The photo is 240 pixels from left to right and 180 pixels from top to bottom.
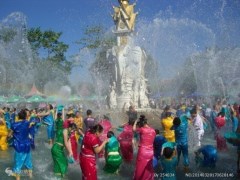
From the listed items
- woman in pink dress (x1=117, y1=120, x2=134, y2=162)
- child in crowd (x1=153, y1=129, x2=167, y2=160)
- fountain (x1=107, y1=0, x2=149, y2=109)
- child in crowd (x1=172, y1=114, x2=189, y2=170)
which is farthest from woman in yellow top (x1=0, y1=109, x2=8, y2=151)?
fountain (x1=107, y1=0, x2=149, y2=109)

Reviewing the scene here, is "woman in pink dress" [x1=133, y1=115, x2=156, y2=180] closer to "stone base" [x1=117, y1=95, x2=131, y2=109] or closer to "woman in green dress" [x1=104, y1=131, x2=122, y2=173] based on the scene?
"woman in green dress" [x1=104, y1=131, x2=122, y2=173]

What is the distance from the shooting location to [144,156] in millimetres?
6898

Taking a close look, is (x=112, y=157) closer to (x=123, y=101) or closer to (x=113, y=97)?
(x=123, y=101)

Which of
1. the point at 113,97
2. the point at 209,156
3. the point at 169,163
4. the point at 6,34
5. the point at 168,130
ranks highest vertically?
the point at 6,34

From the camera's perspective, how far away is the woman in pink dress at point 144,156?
676cm

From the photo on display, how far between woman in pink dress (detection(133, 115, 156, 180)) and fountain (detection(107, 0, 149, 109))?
13.3 meters

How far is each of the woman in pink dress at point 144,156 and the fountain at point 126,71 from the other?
43.6ft

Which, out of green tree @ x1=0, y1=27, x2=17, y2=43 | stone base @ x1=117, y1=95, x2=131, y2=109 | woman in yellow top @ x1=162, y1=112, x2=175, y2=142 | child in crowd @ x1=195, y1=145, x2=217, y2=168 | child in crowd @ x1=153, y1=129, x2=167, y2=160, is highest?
green tree @ x1=0, y1=27, x2=17, y2=43

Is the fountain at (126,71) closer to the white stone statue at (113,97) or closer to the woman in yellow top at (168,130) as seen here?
the white stone statue at (113,97)

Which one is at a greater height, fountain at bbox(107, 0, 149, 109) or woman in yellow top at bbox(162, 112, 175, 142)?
fountain at bbox(107, 0, 149, 109)

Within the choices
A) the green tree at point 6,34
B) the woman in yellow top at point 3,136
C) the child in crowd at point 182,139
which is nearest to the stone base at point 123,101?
the woman in yellow top at point 3,136

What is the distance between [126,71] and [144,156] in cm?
1425

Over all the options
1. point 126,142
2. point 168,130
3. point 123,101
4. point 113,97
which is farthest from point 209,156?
point 113,97

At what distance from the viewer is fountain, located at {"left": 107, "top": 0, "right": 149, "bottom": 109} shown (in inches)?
816
